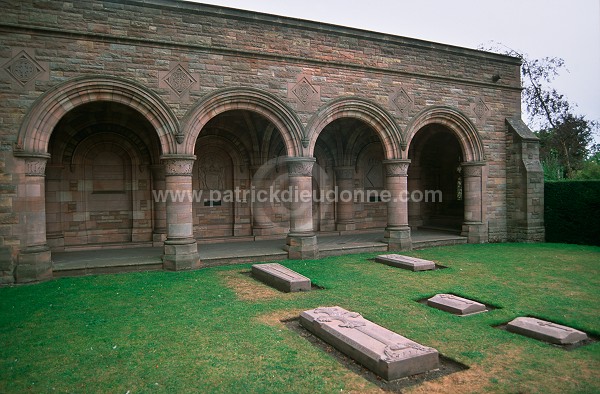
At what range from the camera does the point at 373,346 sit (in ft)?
14.9

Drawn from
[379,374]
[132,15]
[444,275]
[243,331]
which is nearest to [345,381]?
[379,374]

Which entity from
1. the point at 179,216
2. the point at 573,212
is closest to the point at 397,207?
the point at 573,212

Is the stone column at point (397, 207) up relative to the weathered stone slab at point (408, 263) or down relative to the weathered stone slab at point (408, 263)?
up

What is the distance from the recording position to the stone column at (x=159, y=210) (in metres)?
12.6

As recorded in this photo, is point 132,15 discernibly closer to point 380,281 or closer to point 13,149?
point 13,149

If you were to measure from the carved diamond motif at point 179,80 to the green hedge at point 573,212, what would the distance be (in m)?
12.3

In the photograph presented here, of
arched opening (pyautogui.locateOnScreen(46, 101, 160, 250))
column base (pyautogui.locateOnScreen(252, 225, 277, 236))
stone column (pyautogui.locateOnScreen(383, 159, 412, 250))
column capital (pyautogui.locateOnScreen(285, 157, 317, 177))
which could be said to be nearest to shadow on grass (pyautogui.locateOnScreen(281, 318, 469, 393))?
column capital (pyautogui.locateOnScreen(285, 157, 317, 177))

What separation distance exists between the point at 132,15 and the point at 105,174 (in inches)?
191

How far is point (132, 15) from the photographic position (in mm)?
9648

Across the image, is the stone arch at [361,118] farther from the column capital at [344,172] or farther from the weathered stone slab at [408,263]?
the weathered stone slab at [408,263]

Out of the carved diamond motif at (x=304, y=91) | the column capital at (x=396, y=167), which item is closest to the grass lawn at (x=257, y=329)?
the column capital at (x=396, y=167)

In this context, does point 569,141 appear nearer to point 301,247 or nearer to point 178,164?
point 301,247

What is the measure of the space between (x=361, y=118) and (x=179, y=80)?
203 inches

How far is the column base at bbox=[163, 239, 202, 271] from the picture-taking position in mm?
9969
